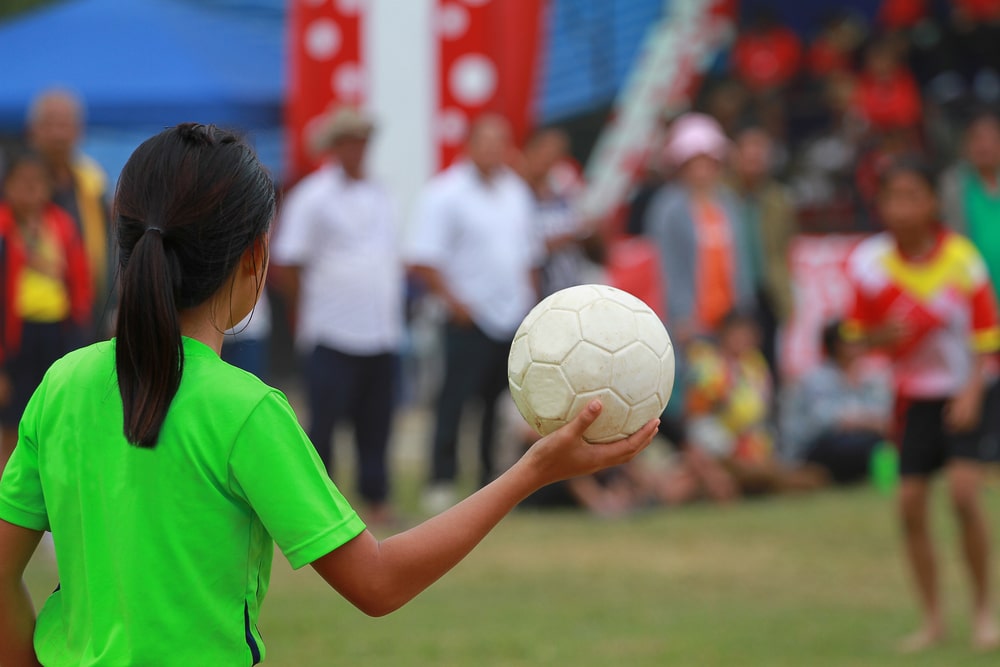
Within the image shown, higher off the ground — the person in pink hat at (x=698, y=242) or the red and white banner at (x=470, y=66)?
the red and white banner at (x=470, y=66)

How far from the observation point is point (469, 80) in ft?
35.8

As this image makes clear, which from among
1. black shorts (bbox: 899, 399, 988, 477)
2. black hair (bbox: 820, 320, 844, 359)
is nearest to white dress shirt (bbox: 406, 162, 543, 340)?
black hair (bbox: 820, 320, 844, 359)

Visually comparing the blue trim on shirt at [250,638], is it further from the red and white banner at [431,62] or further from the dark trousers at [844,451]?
the red and white banner at [431,62]

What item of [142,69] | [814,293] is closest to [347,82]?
[142,69]

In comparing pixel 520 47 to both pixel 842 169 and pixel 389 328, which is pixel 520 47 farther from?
pixel 842 169

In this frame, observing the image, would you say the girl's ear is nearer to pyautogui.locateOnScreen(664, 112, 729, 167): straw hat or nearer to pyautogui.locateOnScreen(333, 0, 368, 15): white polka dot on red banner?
pyautogui.locateOnScreen(664, 112, 729, 167): straw hat

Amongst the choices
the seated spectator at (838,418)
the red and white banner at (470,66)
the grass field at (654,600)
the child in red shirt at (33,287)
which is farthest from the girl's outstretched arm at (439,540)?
the red and white banner at (470,66)

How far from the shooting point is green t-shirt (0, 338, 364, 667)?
2.03 metres

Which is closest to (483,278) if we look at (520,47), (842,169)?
(520,47)

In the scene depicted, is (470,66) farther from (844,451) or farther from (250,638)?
(250,638)

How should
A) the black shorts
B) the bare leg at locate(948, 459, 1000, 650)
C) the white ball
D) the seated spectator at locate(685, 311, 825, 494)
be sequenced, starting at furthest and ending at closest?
the seated spectator at locate(685, 311, 825, 494) → the black shorts → the bare leg at locate(948, 459, 1000, 650) → the white ball

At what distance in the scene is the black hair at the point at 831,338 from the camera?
26.6 feet

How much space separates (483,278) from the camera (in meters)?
8.66

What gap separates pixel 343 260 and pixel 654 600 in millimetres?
2918
